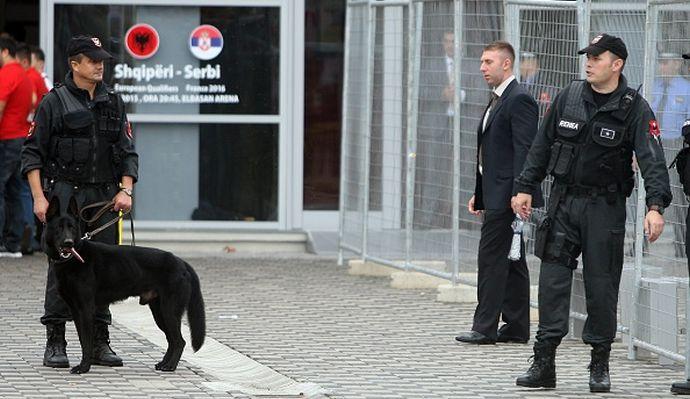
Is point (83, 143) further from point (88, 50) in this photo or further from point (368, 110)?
point (368, 110)

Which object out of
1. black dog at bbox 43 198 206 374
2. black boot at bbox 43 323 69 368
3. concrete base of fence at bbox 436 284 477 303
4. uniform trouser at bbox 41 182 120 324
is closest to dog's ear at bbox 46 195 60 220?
black dog at bbox 43 198 206 374

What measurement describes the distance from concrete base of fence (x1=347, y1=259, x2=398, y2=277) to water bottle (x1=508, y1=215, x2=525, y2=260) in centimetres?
428

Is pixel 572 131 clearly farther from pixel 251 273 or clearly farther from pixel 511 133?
pixel 251 273

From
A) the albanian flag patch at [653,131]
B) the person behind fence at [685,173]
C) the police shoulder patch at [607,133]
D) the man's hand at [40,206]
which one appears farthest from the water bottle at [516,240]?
the man's hand at [40,206]

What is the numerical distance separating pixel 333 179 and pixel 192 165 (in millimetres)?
1554

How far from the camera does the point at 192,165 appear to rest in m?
16.9

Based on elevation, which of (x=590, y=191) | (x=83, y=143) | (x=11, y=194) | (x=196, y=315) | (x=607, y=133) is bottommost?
(x=196, y=315)

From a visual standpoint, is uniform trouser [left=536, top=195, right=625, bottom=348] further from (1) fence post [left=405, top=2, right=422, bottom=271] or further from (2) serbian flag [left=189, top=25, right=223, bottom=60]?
(2) serbian flag [left=189, top=25, right=223, bottom=60]

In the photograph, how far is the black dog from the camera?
8.64m

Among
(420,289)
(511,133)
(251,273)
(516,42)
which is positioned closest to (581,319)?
(511,133)

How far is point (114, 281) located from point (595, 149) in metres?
2.74

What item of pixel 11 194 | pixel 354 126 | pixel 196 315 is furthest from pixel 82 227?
pixel 11 194

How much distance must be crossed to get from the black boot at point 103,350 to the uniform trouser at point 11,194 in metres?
6.53

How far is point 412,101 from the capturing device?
536 inches
